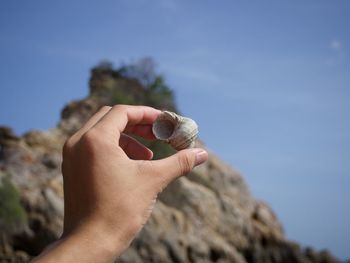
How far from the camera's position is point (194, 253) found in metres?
31.7

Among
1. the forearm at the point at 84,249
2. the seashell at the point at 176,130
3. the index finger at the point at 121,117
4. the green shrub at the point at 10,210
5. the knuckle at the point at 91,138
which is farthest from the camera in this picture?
the green shrub at the point at 10,210

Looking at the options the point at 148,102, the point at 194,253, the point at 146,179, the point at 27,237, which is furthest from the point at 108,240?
the point at 148,102

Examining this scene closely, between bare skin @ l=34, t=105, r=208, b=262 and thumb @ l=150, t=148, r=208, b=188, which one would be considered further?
thumb @ l=150, t=148, r=208, b=188

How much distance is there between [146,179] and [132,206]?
8.8 inches

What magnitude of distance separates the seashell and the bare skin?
1.50m

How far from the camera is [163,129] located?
482cm

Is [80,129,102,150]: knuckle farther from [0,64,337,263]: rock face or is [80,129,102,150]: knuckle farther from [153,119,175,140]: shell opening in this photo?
[0,64,337,263]: rock face

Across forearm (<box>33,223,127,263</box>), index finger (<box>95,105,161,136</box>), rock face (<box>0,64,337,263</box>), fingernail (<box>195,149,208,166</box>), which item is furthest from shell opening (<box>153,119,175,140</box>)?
rock face (<box>0,64,337,263</box>)

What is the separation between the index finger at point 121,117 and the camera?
3.12 meters

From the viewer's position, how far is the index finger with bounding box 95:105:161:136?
3.12 metres

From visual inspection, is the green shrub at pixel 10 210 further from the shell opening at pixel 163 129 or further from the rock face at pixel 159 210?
the shell opening at pixel 163 129

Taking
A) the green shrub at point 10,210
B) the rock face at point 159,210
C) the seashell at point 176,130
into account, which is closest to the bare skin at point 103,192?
the seashell at point 176,130

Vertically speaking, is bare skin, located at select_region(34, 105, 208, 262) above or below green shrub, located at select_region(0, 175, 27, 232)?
above

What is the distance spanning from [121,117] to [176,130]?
1631 mm
